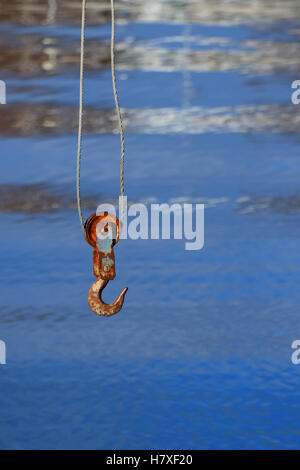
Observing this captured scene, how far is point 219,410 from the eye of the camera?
346cm

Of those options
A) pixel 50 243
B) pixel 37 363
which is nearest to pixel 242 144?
pixel 50 243

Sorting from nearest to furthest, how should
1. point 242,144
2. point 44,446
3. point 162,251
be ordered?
point 44,446 < point 162,251 < point 242,144

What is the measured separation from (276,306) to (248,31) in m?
5.96

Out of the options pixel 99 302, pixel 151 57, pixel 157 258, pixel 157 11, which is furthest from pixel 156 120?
pixel 157 11

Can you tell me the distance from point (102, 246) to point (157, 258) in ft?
5.98

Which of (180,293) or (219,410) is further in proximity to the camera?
(180,293)

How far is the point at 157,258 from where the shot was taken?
4.76m

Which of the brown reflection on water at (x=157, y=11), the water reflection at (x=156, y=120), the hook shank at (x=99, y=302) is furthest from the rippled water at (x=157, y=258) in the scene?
the brown reflection on water at (x=157, y=11)

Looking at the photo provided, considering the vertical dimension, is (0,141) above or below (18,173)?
above

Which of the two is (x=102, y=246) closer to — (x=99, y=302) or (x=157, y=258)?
(x=99, y=302)

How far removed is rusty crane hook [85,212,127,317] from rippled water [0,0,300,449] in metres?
0.53

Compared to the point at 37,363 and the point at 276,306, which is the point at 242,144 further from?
the point at 37,363

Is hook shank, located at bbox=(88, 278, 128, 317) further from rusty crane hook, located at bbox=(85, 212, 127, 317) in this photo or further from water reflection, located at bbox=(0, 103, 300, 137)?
water reflection, located at bbox=(0, 103, 300, 137)

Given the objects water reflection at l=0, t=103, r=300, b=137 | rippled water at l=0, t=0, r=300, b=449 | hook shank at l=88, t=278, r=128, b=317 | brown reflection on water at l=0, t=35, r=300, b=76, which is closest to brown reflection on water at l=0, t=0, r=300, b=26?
brown reflection on water at l=0, t=35, r=300, b=76
